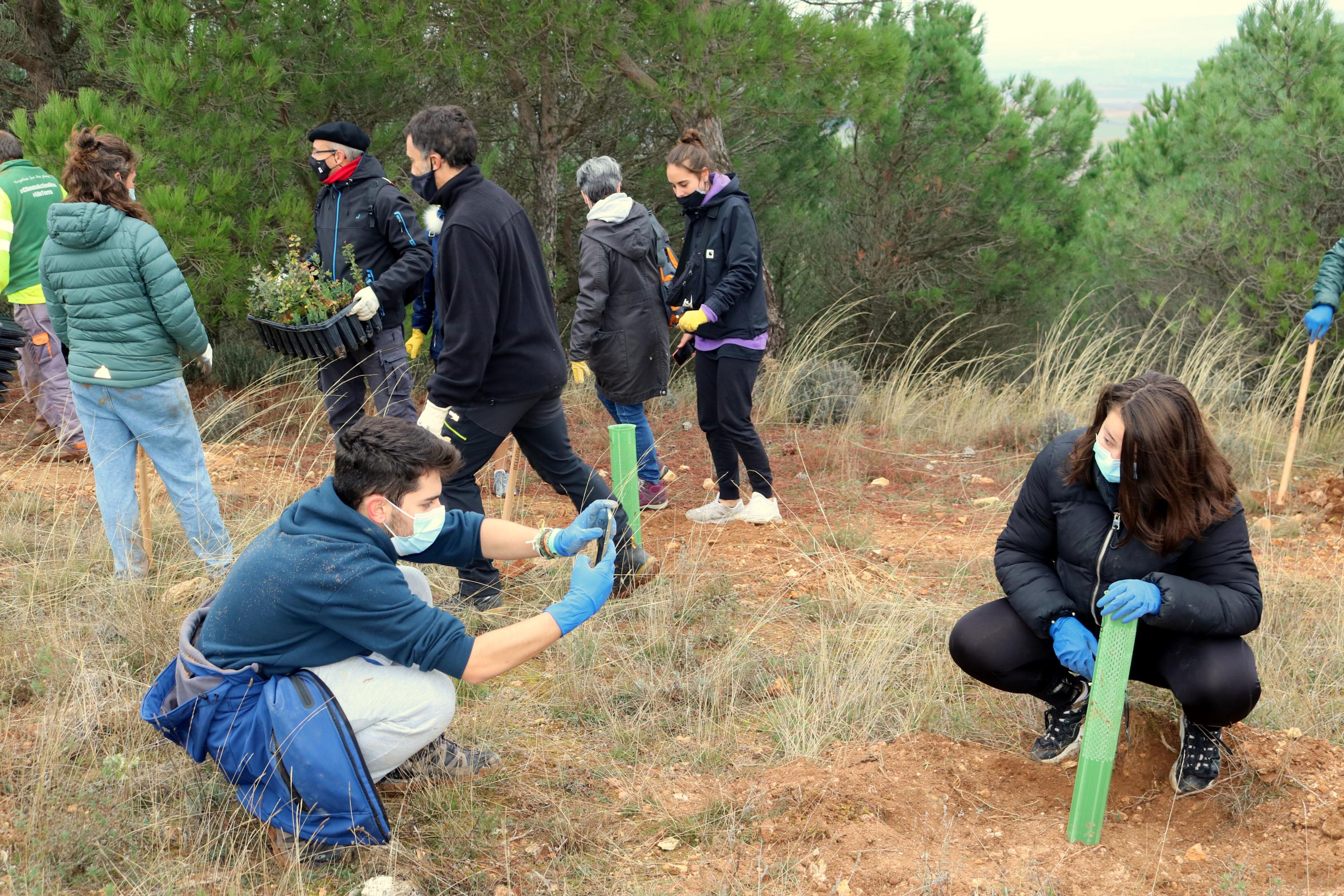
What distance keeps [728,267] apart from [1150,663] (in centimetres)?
250

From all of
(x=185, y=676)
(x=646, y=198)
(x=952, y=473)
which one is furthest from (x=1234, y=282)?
(x=185, y=676)

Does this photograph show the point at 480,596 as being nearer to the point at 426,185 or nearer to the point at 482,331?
the point at 482,331

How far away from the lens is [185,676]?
2.32 m

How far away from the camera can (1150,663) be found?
8.72ft

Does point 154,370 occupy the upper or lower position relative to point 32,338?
upper

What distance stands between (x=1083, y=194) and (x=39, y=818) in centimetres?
944

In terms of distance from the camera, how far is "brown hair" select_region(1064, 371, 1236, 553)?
240 centimetres

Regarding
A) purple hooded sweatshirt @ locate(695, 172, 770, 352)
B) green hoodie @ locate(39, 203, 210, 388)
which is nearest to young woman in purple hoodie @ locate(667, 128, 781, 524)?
purple hooded sweatshirt @ locate(695, 172, 770, 352)

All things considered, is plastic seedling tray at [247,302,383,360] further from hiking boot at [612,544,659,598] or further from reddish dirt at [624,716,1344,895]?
reddish dirt at [624,716,1344,895]

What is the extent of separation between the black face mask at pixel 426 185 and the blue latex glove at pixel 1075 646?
2267 mm

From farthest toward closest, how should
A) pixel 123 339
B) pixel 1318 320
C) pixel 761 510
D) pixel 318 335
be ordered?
pixel 1318 320, pixel 761 510, pixel 318 335, pixel 123 339

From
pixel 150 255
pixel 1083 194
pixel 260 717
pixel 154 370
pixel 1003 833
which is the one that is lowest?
pixel 1003 833

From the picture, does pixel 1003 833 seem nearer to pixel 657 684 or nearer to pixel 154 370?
pixel 657 684

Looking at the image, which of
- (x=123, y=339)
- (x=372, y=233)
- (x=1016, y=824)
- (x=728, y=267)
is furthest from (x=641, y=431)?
(x=1016, y=824)
